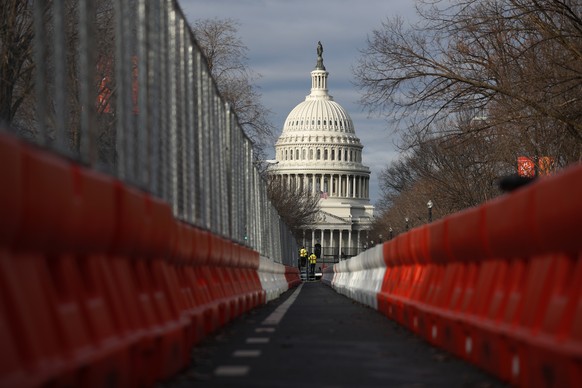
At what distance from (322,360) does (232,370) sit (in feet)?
3.46

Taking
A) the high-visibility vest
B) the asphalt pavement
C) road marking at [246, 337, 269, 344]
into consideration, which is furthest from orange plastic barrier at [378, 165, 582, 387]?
the high-visibility vest

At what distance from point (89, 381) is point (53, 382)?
659mm

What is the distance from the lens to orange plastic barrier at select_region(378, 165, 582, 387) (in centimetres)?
686

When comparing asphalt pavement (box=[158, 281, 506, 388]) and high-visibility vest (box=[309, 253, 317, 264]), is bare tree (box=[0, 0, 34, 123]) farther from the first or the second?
high-visibility vest (box=[309, 253, 317, 264])

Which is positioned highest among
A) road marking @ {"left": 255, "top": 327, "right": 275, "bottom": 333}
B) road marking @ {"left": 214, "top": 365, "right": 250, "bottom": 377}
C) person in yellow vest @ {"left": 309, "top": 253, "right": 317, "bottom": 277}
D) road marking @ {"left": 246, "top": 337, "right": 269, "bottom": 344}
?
person in yellow vest @ {"left": 309, "top": 253, "right": 317, "bottom": 277}

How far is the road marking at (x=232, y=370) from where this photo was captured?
29.4ft

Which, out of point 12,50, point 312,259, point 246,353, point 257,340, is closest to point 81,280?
point 246,353

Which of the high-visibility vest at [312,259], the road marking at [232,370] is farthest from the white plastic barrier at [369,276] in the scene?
the high-visibility vest at [312,259]

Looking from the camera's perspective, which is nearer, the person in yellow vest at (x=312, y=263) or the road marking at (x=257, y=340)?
the road marking at (x=257, y=340)

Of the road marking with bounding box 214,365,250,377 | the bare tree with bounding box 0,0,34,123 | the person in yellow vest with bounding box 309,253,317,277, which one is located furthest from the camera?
the person in yellow vest with bounding box 309,253,317,277

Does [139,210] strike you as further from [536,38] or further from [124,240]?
[536,38]

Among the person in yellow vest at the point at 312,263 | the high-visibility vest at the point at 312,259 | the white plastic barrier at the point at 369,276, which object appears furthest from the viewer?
the person in yellow vest at the point at 312,263

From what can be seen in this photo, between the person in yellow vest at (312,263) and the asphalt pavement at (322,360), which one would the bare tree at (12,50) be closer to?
the asphalt pavement at (322,360)

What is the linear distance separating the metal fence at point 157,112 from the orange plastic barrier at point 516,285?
2383 millimetres
